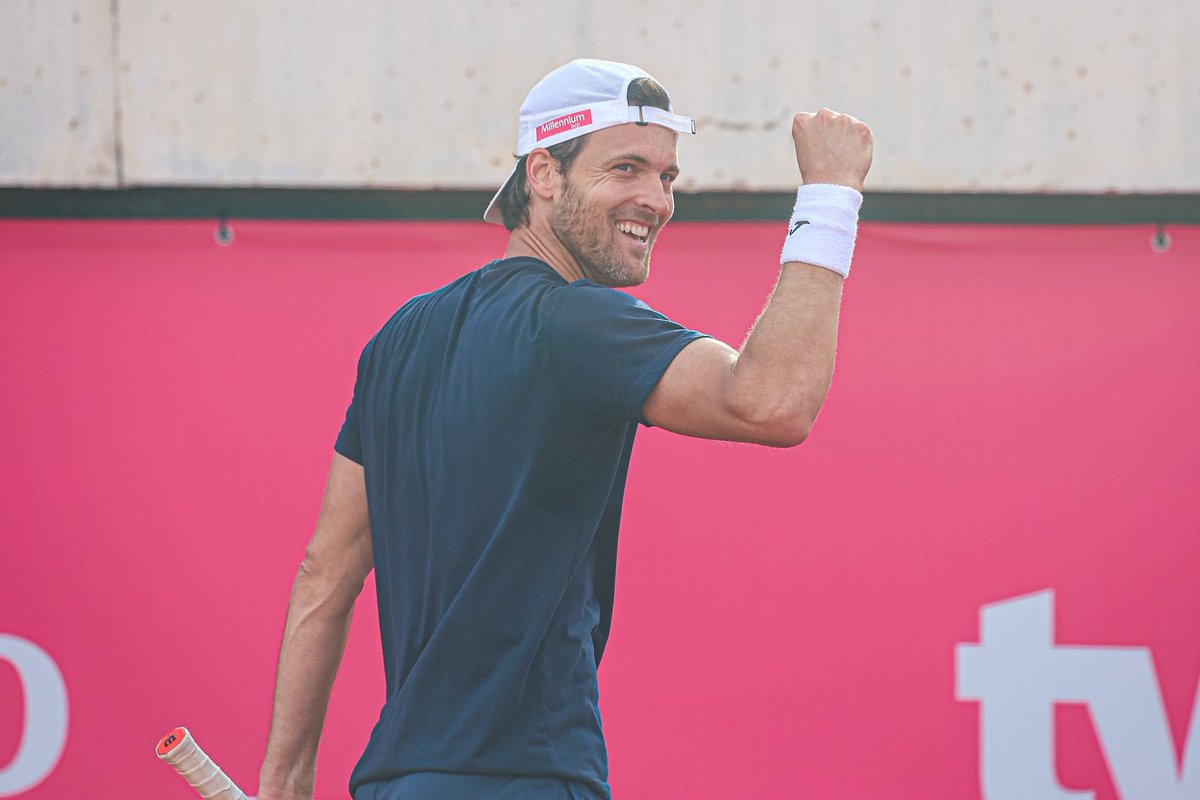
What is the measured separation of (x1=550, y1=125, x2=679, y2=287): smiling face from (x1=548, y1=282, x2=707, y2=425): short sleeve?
31 cm

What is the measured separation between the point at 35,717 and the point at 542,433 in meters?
3.05

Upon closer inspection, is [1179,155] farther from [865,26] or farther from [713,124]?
[713,124]

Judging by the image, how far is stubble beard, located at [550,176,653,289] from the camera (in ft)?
6.59

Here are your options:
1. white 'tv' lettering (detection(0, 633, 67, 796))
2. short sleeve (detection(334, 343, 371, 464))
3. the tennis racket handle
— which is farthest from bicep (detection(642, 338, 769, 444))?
white 'tv' lettering (detection(0, 633, 67, 796))

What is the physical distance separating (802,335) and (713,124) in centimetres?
265

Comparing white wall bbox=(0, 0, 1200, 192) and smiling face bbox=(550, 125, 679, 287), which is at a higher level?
white wall bbox=(0, 0, 1200, 192)

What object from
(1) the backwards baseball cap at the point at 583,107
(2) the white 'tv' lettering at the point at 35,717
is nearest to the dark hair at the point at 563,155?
(1) the backwards baseball cap at the point at 583,107

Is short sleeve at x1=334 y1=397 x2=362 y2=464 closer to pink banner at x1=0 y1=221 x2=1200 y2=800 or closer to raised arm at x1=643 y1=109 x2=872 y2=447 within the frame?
raised arm at x1=643 y1=109 x2=872 y2=447

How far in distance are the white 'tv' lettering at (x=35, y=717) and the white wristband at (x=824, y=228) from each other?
324 cm

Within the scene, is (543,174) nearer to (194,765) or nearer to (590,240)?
(590,240)

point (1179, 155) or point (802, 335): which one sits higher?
point (1179, 155)

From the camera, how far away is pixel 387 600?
1959mm

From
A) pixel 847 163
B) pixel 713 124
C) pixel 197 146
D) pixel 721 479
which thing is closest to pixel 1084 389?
pixel 721 479

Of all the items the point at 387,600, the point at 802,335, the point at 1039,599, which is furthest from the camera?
the point at 1039,599
